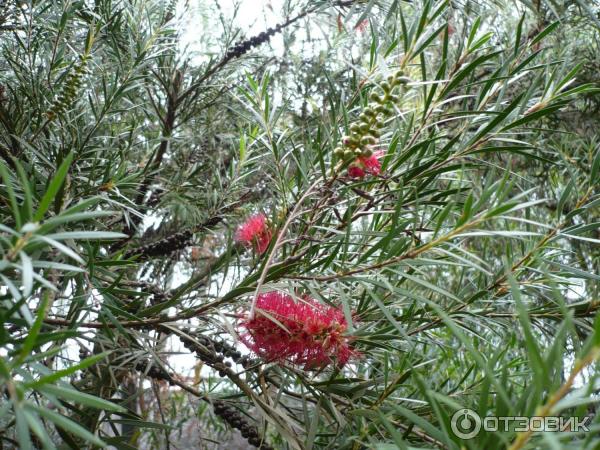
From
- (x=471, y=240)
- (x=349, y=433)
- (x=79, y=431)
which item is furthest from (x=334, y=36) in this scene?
(x=79, y=431)

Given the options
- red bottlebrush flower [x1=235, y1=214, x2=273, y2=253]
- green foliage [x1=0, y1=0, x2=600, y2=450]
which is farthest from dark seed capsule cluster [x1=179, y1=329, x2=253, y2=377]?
red bottlebrush flower [x1=235, y1=214, x2=273, y2=253]

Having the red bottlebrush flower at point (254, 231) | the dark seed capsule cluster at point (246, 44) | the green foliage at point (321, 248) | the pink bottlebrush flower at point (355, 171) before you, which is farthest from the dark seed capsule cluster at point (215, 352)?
the dark seed capsule cluster at point (246, 44)

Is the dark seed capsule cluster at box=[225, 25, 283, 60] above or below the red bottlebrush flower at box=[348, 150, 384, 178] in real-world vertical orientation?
above

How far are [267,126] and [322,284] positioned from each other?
0.68 ft

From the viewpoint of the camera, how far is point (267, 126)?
26.7 inches

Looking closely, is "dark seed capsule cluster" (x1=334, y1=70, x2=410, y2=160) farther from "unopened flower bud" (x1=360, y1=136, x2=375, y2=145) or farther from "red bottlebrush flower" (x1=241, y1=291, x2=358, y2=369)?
"red bottlebrush flower" (x1=241, y1=291, x2=358, y2=369)

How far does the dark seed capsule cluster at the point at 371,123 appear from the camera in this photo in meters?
0.52

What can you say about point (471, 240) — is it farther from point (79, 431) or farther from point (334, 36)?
point (79, 431)

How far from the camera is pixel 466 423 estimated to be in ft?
1.47

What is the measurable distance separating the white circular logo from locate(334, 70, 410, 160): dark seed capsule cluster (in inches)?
9.4

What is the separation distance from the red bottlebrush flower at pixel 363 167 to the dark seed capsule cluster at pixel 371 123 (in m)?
0.01

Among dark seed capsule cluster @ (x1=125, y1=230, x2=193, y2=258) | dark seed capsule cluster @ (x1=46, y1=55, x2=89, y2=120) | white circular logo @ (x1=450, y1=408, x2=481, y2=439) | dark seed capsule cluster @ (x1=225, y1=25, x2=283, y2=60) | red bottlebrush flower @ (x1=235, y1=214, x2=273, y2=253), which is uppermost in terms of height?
dark seed capsule cluster @ (x1=225, y1=25, x2=283, y2=60)

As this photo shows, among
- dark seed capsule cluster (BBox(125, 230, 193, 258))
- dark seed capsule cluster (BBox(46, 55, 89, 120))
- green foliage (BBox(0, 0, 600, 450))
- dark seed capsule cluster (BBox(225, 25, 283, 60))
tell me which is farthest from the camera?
dark seed capsule cluster (BBox(225, 25, 283, 60))

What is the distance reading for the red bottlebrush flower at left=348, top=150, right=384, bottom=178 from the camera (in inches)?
21.8
